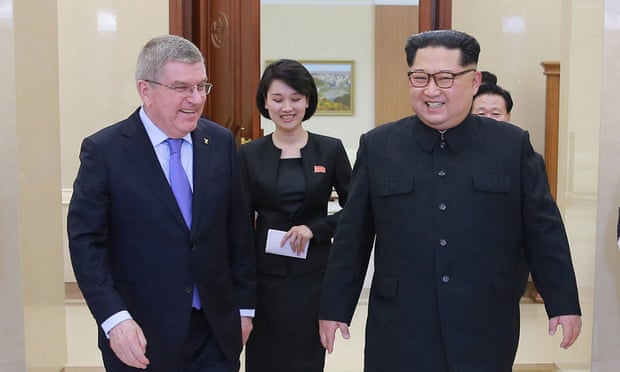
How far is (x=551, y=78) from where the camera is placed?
21.1 feet

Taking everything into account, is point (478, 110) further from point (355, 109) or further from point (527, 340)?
point (355, 109)

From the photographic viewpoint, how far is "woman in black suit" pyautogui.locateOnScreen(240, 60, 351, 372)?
3521 millimetres

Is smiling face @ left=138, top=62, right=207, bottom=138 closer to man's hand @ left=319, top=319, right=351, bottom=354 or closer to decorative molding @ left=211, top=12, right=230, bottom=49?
man's hand @ left=319, top=319, right=351, bottom=354

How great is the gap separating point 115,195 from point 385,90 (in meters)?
10.1

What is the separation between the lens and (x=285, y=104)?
3604 mm

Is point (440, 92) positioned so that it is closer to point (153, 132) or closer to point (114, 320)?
point (153, 132)

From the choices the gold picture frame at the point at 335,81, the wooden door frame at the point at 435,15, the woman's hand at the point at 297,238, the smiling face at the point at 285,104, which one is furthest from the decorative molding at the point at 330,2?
the woman's hand at the point at 297,238

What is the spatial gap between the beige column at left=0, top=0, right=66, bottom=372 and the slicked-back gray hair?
1.56 meters

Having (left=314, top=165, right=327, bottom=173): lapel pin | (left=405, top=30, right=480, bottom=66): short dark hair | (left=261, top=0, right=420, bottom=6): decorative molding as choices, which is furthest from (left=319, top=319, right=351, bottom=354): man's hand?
(left=261, top=0, right=420, bottom=6): decorative molding

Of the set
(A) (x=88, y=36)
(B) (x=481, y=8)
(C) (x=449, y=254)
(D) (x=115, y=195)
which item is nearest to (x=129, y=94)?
(A) (x=88, y=36)

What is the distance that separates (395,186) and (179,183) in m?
0.76

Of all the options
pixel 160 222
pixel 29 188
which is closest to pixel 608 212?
pixel 160 222

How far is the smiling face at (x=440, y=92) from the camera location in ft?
7.91

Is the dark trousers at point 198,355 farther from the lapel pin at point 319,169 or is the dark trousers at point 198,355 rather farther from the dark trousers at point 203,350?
the lapel pin at point 319,169
